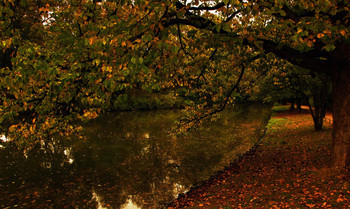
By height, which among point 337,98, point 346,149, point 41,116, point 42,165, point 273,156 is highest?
point 337,98

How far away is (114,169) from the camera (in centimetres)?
1541

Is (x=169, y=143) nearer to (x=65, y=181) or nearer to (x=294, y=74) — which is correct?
(x=65, y=181)

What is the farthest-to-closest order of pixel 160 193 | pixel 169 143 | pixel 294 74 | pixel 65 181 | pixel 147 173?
1. pixel 169 143
2. pixel 294 74
3. pixel 147 173
4. pixel 65 181
5. pixel 160 193

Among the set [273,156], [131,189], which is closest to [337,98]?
[273,156]

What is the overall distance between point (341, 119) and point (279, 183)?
11.3 ft

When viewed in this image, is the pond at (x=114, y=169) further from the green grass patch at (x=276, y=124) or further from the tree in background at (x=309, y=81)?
the tree in background at (x=309, y=81)

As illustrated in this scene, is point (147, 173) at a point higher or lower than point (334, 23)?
lower

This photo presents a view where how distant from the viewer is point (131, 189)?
12.4 metres

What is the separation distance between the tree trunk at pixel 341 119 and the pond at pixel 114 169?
21.8 ft

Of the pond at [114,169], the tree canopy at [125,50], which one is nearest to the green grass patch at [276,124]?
the pond at [114,169]

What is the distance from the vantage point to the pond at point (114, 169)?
1153 centimetres

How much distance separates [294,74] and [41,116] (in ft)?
59.4

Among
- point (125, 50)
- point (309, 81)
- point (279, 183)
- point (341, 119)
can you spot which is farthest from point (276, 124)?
point (125, 50)

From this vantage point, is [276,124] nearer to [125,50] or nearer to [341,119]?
[341,119]
